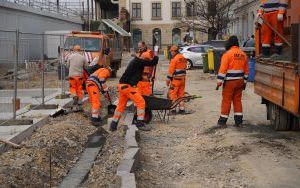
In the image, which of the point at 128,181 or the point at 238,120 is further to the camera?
the point at 238,120

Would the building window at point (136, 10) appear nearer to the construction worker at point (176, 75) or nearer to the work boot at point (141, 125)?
the construction worker at point (176, 75)

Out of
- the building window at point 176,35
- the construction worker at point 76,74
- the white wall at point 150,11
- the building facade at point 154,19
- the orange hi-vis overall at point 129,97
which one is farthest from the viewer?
the white wall at point 150,11

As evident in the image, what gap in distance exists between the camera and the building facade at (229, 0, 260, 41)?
4459cm

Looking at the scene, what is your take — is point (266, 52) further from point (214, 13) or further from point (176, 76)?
point (214, 13)

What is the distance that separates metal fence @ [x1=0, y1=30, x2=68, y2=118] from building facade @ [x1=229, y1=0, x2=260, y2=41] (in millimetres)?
26823

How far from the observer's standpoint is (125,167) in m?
7.93

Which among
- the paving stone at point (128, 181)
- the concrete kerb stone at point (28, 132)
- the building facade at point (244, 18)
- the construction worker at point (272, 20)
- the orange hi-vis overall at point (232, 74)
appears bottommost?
the paving stone at point (128, 181)

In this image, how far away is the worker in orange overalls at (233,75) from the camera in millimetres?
11586

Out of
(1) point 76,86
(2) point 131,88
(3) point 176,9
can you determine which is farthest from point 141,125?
(3) point 176,9

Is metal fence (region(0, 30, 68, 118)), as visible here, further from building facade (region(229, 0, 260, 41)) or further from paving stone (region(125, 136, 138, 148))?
building facade (region(229, 0, 260, 41))

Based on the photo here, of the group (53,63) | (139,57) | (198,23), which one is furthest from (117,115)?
(198,23)

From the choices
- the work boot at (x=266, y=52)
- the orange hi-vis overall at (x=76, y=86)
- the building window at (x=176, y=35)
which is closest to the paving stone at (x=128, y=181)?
the work boot at (x=266, y=52)

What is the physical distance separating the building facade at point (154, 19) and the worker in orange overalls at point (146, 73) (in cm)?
7729

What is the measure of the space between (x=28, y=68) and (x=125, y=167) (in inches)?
258
